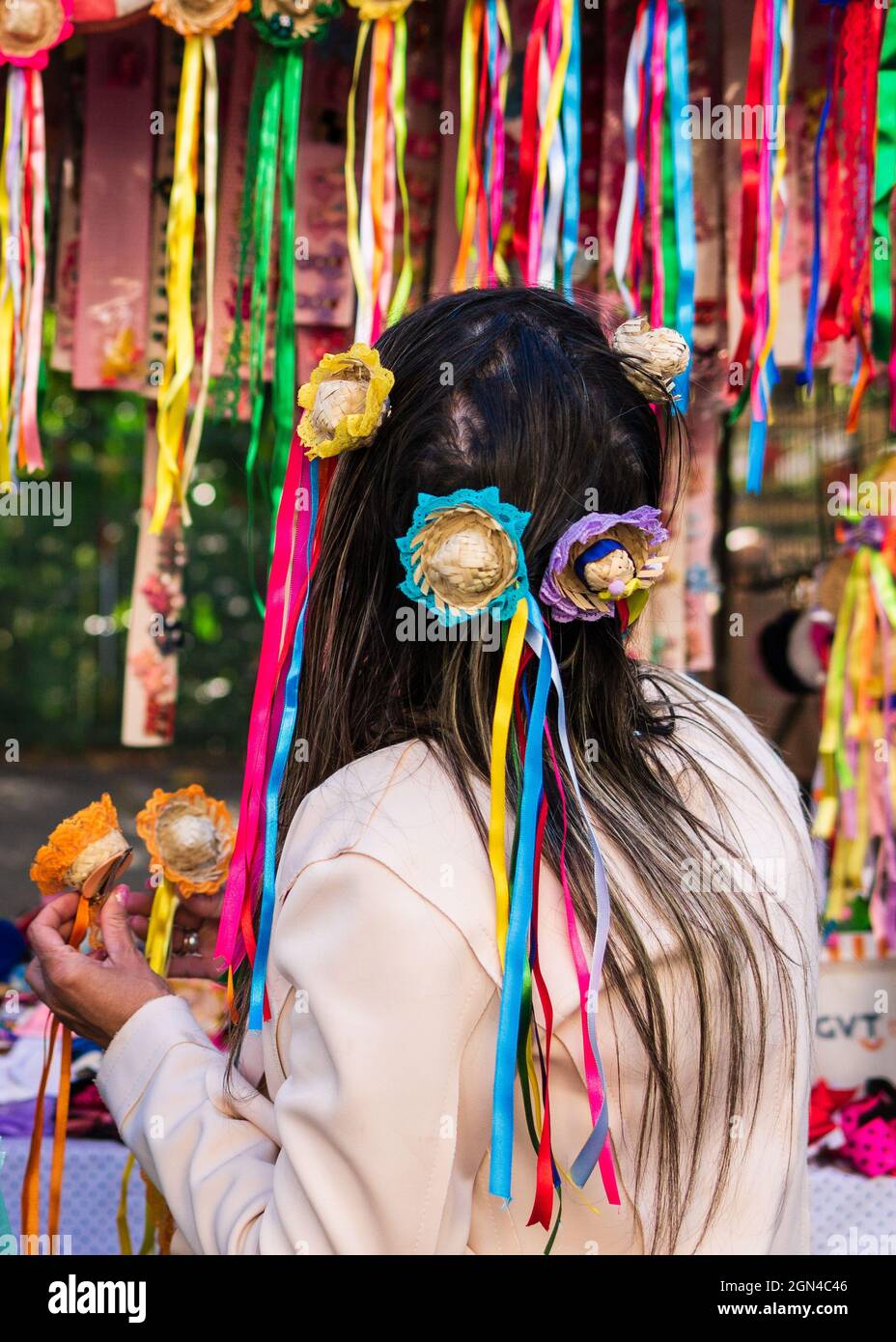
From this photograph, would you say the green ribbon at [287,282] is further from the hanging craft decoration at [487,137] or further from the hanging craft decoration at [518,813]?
the hanging craft decoration at [518,813]

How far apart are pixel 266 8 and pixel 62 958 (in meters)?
1.22

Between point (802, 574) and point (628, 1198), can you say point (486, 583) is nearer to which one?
point (628, 1198)

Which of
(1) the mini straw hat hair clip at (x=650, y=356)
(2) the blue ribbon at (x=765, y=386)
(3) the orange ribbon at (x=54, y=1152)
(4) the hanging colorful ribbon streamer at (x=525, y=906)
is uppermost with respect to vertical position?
(2) the blue ribbon at (x=765, y=386)

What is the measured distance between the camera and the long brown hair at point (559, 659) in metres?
0.87

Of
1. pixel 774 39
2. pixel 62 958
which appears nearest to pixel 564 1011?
pixel 62 958

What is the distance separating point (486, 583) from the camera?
0.85 meters

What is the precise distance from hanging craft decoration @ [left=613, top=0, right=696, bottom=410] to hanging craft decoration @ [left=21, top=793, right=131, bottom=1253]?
894 millimetres

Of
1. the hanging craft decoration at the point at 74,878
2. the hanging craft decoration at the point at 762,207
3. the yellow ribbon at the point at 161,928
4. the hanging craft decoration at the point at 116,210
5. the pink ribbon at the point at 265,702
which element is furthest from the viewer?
the hanging craft decoration at the point at 116,210

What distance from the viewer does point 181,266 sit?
1646mm

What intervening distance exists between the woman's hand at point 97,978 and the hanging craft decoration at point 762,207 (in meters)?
0.93

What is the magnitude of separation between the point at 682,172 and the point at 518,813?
1081mm

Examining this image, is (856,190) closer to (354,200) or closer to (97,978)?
(354,200)

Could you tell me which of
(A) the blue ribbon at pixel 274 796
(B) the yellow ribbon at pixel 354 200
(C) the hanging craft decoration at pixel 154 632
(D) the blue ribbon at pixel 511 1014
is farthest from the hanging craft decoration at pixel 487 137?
(D) the blue ribbon at pixel 511 1014

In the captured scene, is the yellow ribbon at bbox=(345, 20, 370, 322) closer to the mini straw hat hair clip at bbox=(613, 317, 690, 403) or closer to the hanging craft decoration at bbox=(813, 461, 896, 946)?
the mini straw hat hair clip at bbox=(613, 317, 690, 403)
